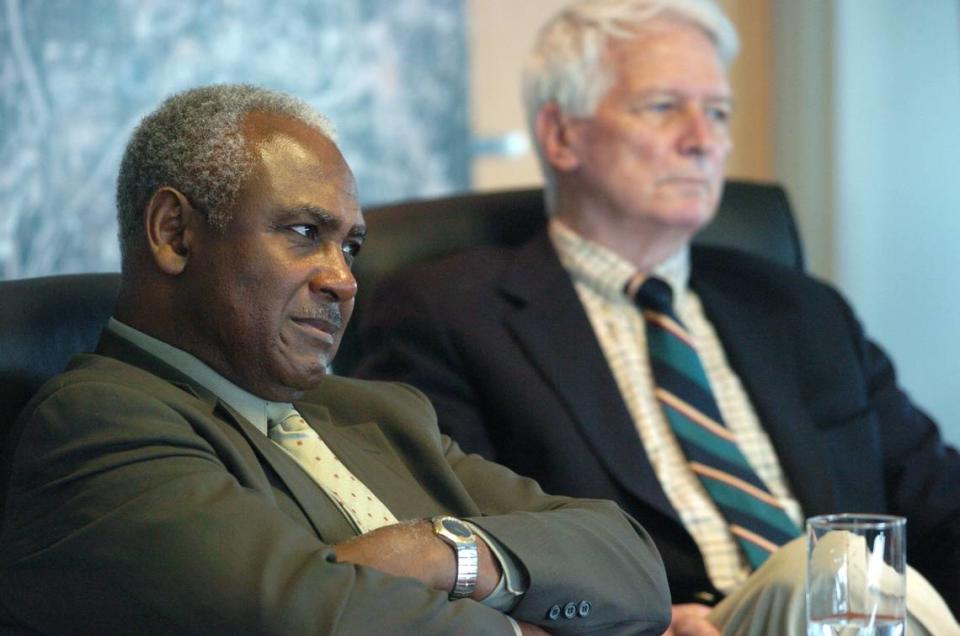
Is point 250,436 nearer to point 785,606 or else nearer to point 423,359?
point 785,606

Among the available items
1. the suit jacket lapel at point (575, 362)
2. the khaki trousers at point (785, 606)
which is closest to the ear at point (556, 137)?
the suit jacket lapel at point (575, 362)

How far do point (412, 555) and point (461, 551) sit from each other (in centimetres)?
5

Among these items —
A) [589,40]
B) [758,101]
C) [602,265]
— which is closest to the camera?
[602,265]

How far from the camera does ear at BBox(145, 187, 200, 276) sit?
1466 mm

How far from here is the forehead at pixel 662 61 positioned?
263 centimetres

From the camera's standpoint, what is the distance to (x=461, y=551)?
1.40 meters

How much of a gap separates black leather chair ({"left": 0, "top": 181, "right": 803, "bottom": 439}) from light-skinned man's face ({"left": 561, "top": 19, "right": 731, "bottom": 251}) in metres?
0.15

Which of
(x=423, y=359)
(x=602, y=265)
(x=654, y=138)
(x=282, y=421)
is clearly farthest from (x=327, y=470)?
(x=654, y=138)

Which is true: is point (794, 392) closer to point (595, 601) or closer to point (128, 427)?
point (595, 601)

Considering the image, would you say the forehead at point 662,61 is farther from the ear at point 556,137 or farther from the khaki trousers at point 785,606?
the khaki trousers at point 785,606

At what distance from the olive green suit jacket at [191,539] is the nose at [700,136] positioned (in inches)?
47.3

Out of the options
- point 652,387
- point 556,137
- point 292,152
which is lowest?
point 652,387

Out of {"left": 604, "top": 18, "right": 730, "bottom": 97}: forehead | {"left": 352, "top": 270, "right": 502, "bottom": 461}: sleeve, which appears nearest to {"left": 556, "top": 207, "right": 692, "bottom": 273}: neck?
{"left": 604, "top": 18, "right": 730, "bottom": 97}: forehead

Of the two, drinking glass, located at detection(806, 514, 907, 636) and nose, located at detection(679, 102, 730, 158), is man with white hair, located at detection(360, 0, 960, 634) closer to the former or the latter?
nose, located at detection(679, 102, 730, 158)
